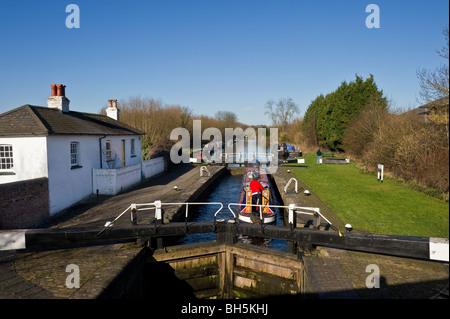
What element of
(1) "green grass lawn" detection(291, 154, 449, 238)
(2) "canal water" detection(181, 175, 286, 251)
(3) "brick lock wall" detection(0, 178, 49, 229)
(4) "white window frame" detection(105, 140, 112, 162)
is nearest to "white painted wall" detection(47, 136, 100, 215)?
(3) "brick lock wall" detection(0, 178, 49, 229)

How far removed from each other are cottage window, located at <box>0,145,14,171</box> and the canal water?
7855 mm

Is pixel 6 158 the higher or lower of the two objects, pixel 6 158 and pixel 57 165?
the higher

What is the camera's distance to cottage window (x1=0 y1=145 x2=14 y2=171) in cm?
1171

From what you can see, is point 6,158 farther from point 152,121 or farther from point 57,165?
point 152,121

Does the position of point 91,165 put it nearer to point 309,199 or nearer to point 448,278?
point 309,199

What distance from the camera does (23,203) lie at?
1010cm

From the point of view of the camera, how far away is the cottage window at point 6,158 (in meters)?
11.7

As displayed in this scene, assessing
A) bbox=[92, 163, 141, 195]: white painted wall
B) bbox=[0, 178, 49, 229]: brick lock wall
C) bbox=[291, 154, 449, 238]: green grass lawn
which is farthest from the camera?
bbox=[92, 163, 141, 195]: white painted wall

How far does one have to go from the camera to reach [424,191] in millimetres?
13289

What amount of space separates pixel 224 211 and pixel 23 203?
8025 mm

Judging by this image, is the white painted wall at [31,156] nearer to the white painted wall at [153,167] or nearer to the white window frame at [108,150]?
the white window frame at [108,150]

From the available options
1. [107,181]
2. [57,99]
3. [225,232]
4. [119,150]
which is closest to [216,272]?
[225,232]

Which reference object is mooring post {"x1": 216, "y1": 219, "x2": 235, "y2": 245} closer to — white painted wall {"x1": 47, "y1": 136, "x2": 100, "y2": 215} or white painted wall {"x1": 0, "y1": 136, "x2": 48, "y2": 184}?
white painted wall {"x1": 47, "y1": 136, "x2": 100, "y2": 215}

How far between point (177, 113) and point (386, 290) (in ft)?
121
